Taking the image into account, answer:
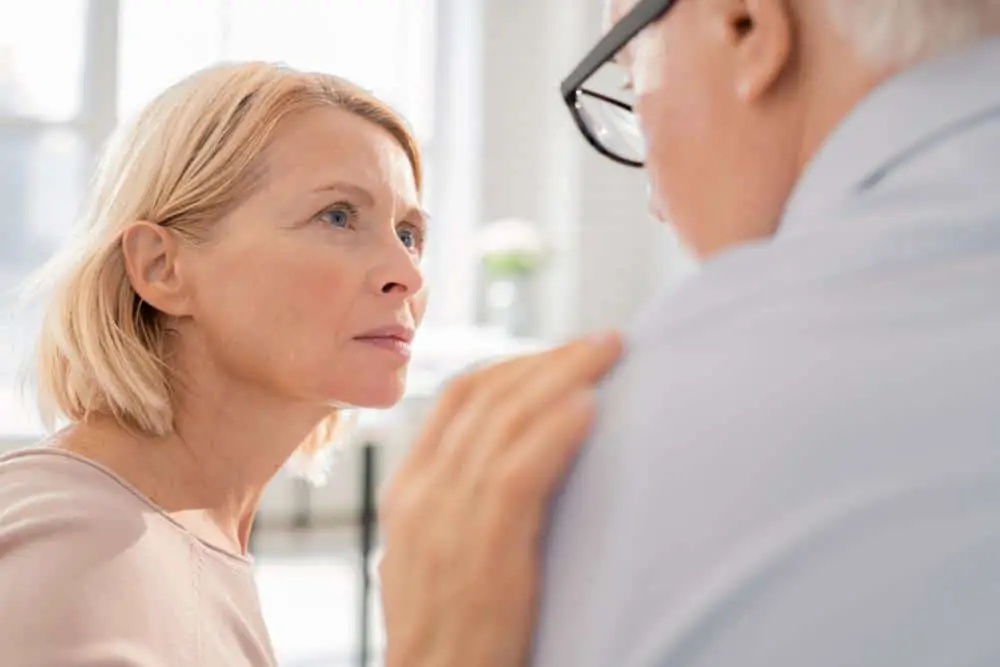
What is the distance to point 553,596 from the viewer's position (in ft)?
1.49

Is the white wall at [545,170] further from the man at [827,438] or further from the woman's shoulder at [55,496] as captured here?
the man at [827,438]

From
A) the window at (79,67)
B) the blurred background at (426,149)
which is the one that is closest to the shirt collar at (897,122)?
the blurred background at (426,149)

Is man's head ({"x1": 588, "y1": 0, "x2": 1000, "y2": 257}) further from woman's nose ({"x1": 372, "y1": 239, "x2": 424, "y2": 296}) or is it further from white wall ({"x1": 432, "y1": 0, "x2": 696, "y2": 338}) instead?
white wall ({"x1": 432, "y1": 0, "x2": 696, "y2": 338})

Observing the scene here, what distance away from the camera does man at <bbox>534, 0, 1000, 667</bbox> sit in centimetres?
39

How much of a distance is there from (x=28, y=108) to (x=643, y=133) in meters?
4.71

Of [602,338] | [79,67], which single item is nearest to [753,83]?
[602,338]

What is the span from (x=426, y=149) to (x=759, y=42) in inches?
187

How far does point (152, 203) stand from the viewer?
1.10 m

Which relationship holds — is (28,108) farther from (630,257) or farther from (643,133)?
(643,133)

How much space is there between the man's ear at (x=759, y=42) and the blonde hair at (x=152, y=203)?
644mm

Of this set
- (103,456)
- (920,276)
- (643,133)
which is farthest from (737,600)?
(103,456)

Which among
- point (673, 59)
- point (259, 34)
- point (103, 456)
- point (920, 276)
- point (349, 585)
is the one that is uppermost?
point (259, 34)

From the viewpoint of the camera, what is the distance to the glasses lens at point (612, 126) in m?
0.84

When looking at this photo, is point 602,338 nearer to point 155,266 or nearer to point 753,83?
point 753,83
